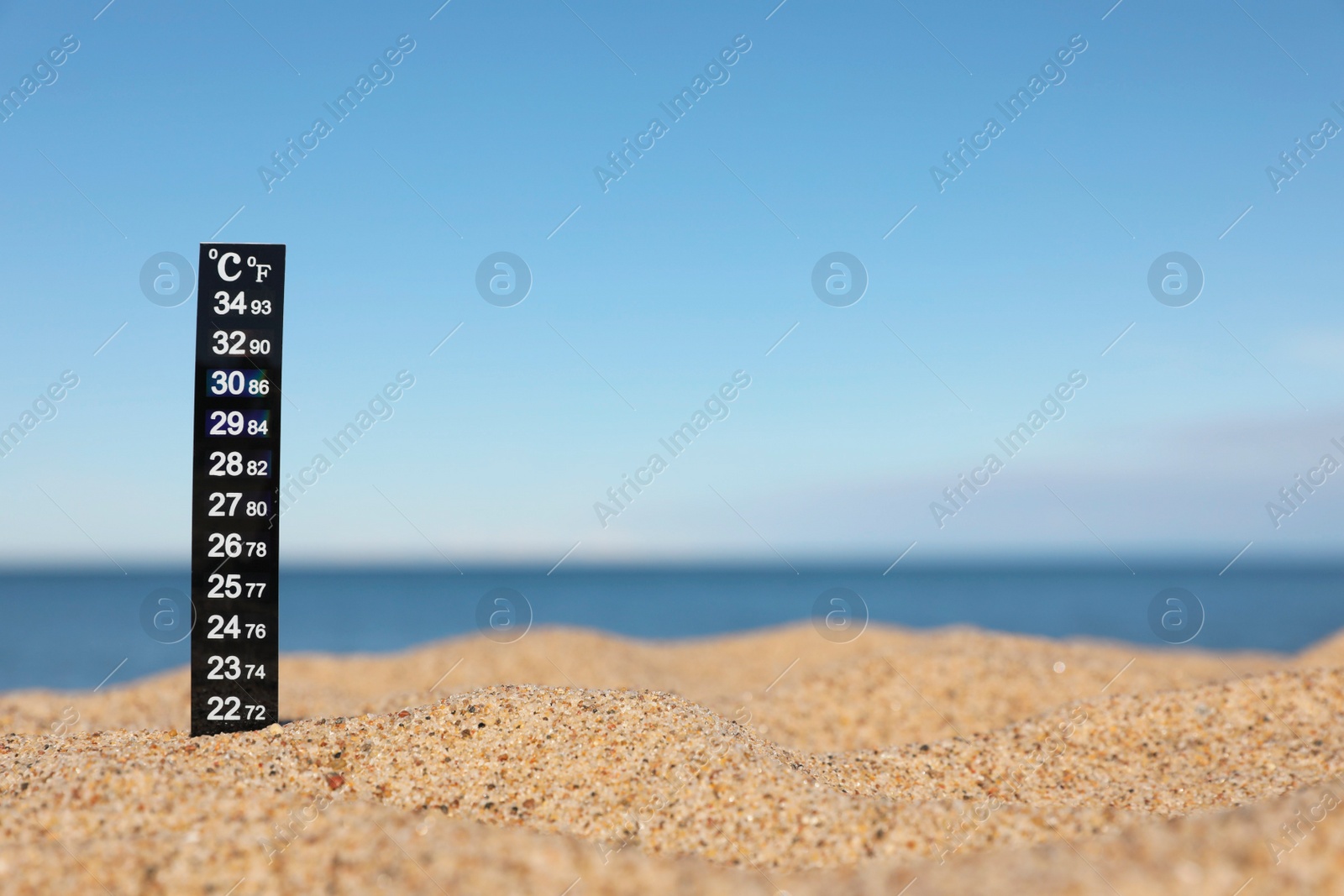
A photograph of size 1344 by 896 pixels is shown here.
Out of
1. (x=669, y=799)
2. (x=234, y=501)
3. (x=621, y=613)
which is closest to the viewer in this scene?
(x=669, y=799)

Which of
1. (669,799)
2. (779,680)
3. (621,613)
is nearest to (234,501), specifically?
(669,799)

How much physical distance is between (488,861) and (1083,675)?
32.4ft

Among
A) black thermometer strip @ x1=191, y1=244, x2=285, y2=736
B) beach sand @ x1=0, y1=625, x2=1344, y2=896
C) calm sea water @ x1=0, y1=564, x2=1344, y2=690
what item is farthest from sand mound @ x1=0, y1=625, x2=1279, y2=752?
black thermometer strip @ x1=191, y1=244, x2=285, y2=736

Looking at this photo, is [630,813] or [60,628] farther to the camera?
[60,628]

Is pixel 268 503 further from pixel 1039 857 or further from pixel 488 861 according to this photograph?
pixel 1039 857

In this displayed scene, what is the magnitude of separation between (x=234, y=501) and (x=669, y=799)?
3958 mm

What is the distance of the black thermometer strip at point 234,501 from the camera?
6070mm

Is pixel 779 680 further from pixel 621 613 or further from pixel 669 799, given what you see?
pixel 621 613

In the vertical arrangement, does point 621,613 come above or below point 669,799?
above

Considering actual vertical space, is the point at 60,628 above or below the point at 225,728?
above

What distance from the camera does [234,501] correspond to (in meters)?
6.10

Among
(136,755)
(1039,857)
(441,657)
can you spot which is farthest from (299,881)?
(441,657)

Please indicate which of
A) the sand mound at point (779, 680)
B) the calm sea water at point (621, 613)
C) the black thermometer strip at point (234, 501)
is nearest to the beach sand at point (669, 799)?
the sand mound at point (779, 680)

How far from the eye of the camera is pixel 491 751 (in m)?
5.42
